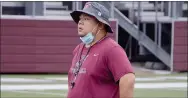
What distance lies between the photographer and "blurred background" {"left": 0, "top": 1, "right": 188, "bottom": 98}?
18234mm

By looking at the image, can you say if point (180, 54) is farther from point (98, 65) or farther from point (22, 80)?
point (98, 65)

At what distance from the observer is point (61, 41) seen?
64.5 feet

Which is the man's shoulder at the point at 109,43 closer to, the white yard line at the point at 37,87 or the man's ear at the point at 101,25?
the man's ear at the point at 101,25

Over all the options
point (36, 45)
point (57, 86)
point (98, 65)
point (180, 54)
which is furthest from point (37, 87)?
point (98, 65)

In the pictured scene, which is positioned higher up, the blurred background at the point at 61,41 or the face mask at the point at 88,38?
the face mask at the point at 88,38

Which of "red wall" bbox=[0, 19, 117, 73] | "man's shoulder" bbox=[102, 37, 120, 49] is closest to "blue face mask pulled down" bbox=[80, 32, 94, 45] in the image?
"man's shoulder" bbox=[102, 37, 120, 49]

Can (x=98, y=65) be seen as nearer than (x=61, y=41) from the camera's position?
Yes

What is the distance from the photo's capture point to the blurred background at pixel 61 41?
18234mm

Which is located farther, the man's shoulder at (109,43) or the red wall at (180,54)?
the red wall at (180,54)

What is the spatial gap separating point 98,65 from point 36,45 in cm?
1547

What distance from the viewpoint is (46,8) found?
2023cm

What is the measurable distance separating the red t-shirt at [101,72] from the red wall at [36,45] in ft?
49.1

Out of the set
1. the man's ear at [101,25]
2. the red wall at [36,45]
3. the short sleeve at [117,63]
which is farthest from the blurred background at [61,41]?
the short sleeve at [117,63]

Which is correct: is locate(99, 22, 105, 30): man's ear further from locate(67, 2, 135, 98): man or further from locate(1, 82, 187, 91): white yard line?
locate(1, 82, 187, 91): white yard line
